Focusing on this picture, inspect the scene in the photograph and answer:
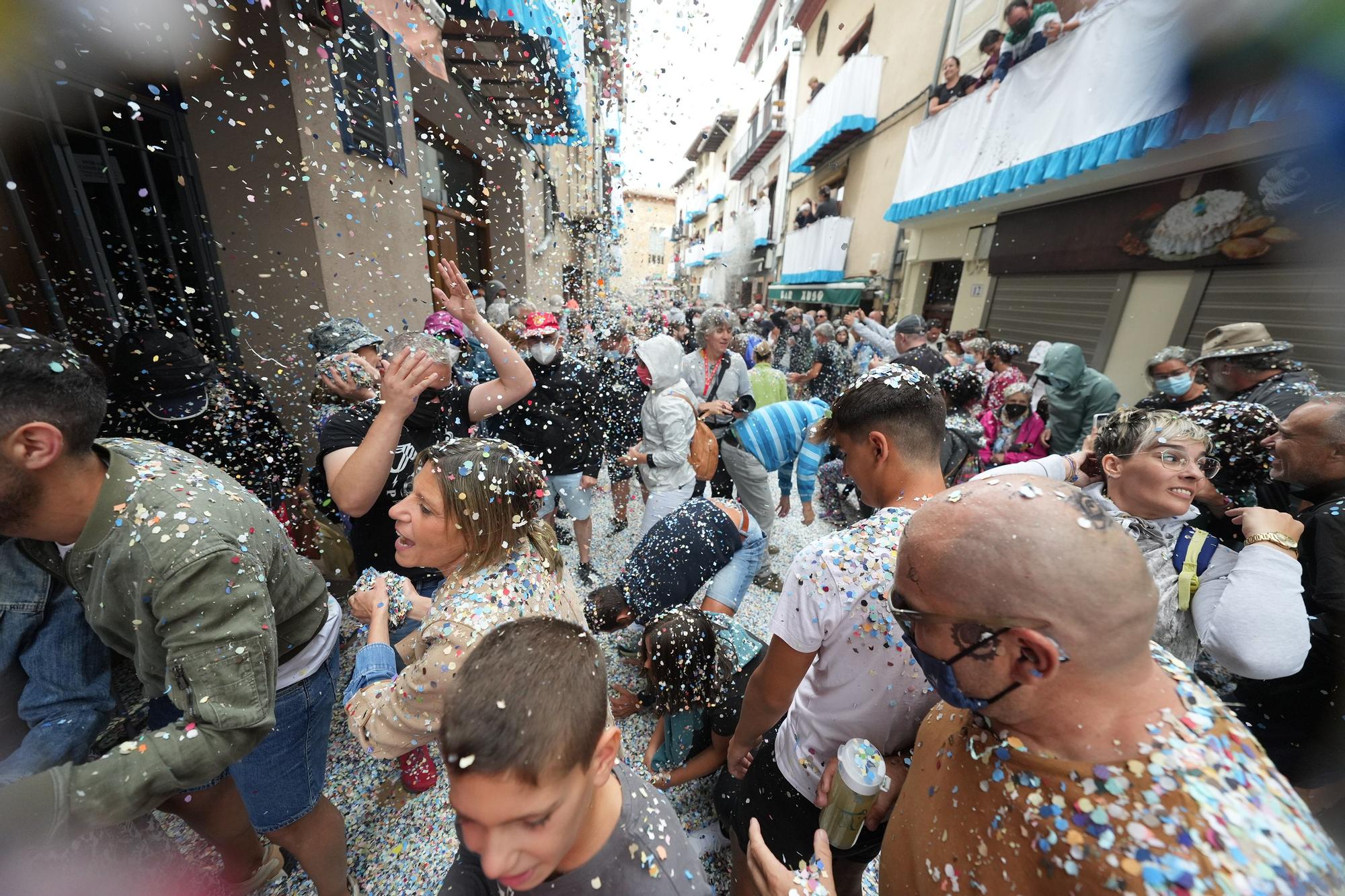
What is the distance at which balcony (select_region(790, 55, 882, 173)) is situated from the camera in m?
11.5

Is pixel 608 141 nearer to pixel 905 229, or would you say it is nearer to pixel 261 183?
pixel 905 229

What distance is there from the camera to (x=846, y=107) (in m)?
12.0

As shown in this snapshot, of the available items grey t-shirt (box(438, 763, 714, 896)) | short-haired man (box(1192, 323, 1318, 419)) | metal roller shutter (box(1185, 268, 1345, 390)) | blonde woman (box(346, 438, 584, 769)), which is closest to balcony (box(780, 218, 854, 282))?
metal roller shutter (box(1185, 268, 1345, 390))

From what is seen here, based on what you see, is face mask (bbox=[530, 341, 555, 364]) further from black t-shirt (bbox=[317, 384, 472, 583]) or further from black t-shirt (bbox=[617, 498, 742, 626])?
black t-shirt (bbox=[617, 498, 742, 626])

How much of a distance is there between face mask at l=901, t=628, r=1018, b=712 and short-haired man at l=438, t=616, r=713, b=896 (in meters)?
0.60

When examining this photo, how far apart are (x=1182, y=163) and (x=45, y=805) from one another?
8.83m

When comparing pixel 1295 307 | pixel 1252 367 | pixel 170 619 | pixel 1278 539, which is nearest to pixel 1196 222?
pixel 1295 307

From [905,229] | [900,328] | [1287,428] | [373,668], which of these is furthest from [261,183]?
[905,229]

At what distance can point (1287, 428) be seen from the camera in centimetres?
167

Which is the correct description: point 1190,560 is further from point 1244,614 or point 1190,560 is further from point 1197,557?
point 1244,614

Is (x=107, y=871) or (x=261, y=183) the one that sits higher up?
(x=261, y=183)

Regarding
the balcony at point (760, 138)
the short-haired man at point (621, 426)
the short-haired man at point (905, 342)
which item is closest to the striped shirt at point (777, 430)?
the short-haired man at point (905, 342)

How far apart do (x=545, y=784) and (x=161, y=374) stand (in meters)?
2.64

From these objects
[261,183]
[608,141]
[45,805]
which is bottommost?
[45,805]
